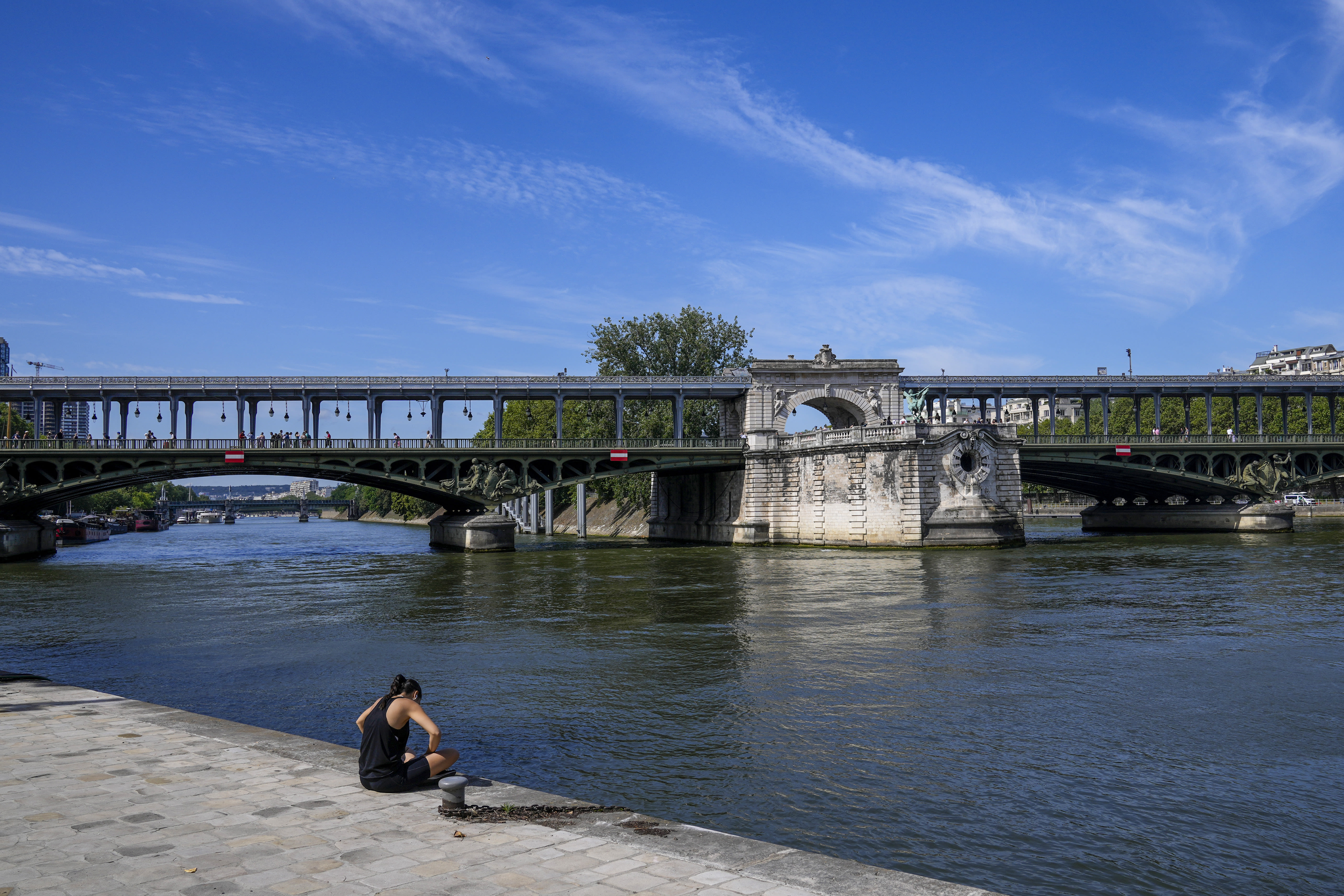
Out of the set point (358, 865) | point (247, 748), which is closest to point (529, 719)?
point (247, 748)

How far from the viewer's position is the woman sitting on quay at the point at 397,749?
9344 mm

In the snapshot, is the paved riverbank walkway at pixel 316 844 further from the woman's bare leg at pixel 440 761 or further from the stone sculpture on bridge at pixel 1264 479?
the stone sculpture on bridge at pixel 1264 479

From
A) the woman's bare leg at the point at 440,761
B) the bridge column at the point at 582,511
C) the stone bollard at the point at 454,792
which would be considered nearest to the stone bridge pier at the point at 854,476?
the bridge column at the point at 582,511

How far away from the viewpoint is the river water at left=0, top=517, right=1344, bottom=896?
1035 centimetres

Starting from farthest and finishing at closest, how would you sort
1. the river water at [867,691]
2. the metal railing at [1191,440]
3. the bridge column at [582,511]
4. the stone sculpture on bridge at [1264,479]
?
the bridge column at [582,511], the stone sculpture on bridge at [1264,479], the metal railing at [1191,440], the river water at [867,691]

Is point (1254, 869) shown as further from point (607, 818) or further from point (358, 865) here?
point (358, 865)

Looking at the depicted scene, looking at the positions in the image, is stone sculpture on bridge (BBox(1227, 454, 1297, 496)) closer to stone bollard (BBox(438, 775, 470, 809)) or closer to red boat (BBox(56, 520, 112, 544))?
stone bollard (BBox(438, 775, 470, 809))

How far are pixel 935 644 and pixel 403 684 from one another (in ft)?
49.3

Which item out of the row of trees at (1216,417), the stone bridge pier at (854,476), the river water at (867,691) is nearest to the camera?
the river water at (867,691)

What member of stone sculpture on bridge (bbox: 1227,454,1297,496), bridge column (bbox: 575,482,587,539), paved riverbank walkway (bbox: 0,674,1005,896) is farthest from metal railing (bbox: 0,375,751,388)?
paved riverbank walkway (bbox: 0,674,1005,896)

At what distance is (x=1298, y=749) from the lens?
13383 millimetres

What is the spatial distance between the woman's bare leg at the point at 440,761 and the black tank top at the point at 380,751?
28 centimetres

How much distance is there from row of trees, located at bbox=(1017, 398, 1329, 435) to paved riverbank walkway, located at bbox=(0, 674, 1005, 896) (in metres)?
92.9

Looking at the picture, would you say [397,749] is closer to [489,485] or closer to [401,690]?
[401,690]
